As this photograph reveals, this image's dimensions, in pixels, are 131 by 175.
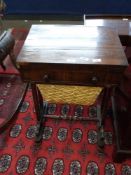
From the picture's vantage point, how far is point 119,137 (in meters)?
1.31

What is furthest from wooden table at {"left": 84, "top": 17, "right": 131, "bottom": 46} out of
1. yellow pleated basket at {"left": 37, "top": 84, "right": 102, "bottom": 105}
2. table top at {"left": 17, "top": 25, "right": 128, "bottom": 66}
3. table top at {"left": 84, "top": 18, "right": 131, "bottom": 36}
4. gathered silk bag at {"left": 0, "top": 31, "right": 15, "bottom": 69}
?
gathered silk bag at {"left": 0, "top": 31, "right": 15, "bottom": 69}

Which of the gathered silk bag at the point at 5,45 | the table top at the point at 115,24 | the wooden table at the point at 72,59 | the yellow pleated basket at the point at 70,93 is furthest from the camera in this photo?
the gathered silk bag at the point at 5,45

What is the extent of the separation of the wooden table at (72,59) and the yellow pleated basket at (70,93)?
115mm

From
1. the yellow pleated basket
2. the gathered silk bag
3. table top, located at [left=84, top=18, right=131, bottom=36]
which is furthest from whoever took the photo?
the gathered silk bag

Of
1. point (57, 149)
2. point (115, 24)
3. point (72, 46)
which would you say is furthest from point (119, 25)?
point (57, 149)

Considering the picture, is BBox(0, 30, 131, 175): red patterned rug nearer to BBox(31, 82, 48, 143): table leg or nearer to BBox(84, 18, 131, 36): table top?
BBox(31, 82, 48, 143): table leg

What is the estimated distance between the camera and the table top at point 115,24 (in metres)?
1.33

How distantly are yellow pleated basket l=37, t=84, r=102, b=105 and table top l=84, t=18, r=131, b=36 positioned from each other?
1.44 feet

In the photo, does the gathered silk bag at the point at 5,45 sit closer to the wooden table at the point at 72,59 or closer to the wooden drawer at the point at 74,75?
the wooden table at the point at 72,59

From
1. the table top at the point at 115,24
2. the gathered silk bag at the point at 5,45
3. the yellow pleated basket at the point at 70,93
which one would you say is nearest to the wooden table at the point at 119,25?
the table top at the point at 115,24

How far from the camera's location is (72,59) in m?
1.00

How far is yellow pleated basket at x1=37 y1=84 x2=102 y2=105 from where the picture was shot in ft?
3.98

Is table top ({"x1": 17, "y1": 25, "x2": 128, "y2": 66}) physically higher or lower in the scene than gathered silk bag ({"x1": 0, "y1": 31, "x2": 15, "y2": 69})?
higher

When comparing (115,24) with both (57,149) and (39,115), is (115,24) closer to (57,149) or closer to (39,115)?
(39,115)
